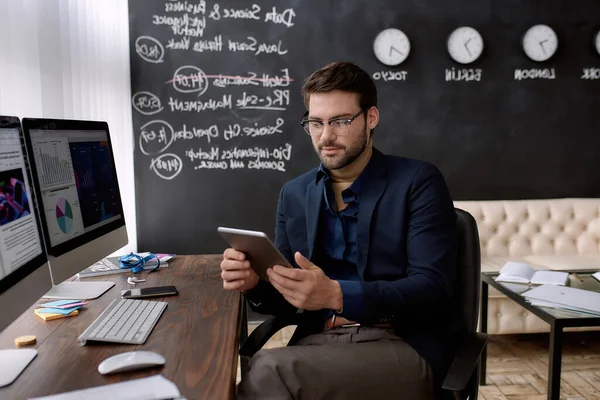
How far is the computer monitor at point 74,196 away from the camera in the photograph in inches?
57.1

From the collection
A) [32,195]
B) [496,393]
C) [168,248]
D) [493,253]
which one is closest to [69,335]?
[32,195]

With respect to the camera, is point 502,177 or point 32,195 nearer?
point 32,195

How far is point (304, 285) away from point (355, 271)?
1.35ft

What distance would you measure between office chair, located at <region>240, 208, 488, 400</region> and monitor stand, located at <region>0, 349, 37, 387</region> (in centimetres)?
54

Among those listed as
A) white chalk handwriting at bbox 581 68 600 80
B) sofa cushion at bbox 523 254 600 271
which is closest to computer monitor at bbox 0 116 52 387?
sofa cushion at bbox 523 254 600 271

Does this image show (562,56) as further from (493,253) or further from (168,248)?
(168,248)

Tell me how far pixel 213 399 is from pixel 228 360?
0.65ft

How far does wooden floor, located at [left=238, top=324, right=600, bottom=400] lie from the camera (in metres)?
2.77

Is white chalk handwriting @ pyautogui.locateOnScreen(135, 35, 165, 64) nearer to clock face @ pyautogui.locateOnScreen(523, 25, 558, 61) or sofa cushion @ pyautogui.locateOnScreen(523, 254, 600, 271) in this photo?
clock face @ pyautogui.locateOnScreen(523, 25, 558, 61)

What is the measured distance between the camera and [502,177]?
3.98 meters

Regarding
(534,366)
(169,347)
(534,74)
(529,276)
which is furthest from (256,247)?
(534,74)

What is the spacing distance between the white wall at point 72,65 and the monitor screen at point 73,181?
1.63 feet

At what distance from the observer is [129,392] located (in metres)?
1.00

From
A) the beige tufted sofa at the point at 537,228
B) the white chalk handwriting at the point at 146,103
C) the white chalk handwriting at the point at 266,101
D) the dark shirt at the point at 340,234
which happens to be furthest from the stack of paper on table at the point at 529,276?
the white chalk handwriting at the point at 146,103
